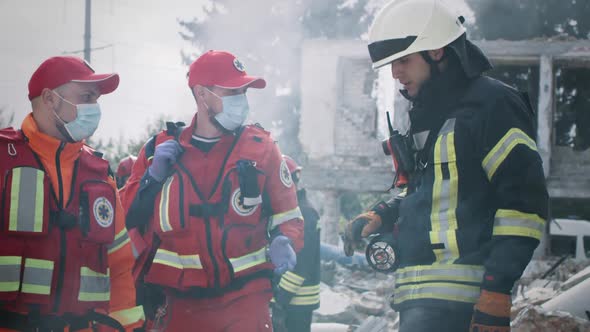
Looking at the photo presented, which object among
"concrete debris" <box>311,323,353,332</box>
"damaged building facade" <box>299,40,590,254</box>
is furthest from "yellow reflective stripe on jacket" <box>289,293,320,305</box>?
"damaged building facade" <box>299,40,590,254</box>

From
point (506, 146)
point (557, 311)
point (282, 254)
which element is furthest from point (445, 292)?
point (557, 311)

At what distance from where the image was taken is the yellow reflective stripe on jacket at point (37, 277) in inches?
104

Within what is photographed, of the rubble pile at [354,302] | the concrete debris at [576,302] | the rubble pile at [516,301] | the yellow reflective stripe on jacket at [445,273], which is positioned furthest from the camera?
the rubble pile at [354,302]

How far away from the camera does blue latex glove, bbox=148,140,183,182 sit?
135 inches

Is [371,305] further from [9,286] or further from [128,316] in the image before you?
[9,286]

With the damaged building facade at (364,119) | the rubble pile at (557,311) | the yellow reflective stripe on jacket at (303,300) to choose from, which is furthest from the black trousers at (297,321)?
the damaged building facade at (364,119)

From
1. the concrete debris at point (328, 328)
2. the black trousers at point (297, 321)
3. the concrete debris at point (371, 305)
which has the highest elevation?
the black trousers at point (297, 321)

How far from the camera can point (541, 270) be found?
39.4 feet

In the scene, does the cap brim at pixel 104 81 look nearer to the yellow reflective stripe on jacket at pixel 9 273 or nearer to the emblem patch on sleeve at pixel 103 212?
the emblem patch on sleeve at pixel 103 212

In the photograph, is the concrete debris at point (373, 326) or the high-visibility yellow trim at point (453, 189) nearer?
the high-visibility yellow trim at point (453, 189)

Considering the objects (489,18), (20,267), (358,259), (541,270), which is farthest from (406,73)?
(489,18)

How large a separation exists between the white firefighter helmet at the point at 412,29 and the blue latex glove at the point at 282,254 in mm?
1165

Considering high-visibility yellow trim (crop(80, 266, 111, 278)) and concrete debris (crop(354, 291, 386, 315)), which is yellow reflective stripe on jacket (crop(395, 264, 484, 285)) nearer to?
high-visibility yellow trim (crop(80, 266, 111, 278))

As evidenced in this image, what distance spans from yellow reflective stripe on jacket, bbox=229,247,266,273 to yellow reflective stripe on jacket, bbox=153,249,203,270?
0.19 m
